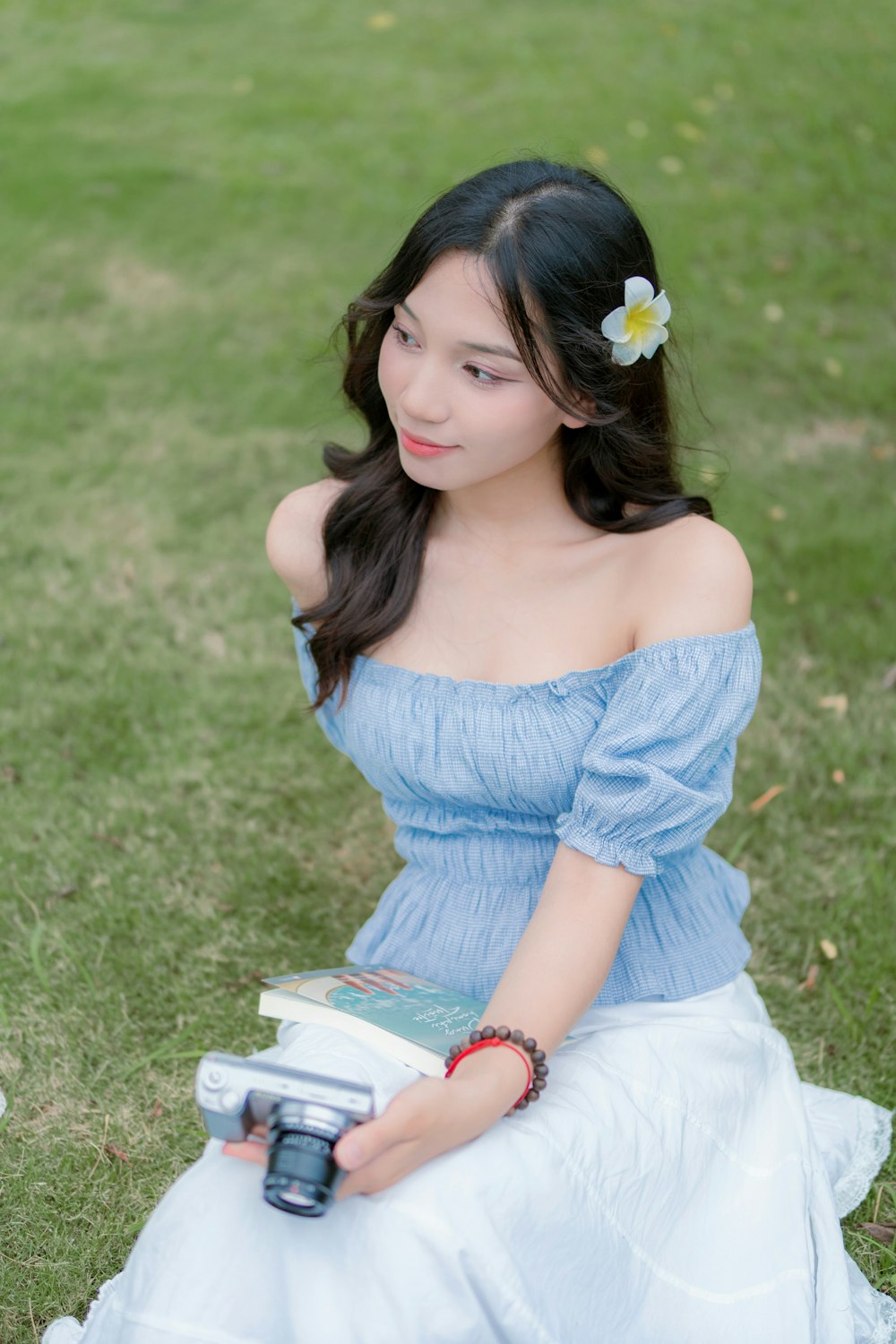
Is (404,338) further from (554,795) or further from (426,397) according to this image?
(554,795)

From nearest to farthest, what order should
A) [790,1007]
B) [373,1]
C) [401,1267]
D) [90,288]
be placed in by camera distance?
[401,1267] → [790,1007] → [90,288] → [373,1]

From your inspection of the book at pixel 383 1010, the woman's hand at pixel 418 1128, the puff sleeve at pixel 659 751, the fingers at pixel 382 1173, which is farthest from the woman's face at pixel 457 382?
the fingers at pixel 382 1173

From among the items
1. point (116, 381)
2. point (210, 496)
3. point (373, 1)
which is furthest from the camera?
point (373, 1)

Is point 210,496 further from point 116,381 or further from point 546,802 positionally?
point 546,802

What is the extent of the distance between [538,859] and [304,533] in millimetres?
755

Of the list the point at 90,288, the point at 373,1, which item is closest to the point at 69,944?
the point at 90,288

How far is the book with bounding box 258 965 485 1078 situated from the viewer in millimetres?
1854

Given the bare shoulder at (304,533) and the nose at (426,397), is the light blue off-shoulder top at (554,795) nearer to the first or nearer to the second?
the bare shoulder at (304,533)

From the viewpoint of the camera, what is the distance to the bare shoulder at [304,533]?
2498 mm

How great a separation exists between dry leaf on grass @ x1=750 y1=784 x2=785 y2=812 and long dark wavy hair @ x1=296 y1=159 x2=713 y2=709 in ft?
4.90

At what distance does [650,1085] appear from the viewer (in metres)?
1.98

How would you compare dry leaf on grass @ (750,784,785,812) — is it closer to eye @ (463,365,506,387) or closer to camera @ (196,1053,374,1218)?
eye @ (463,365,506,387)

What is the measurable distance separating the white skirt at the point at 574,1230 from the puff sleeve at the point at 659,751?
1.06 ft

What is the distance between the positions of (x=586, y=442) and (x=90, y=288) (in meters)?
4.65
